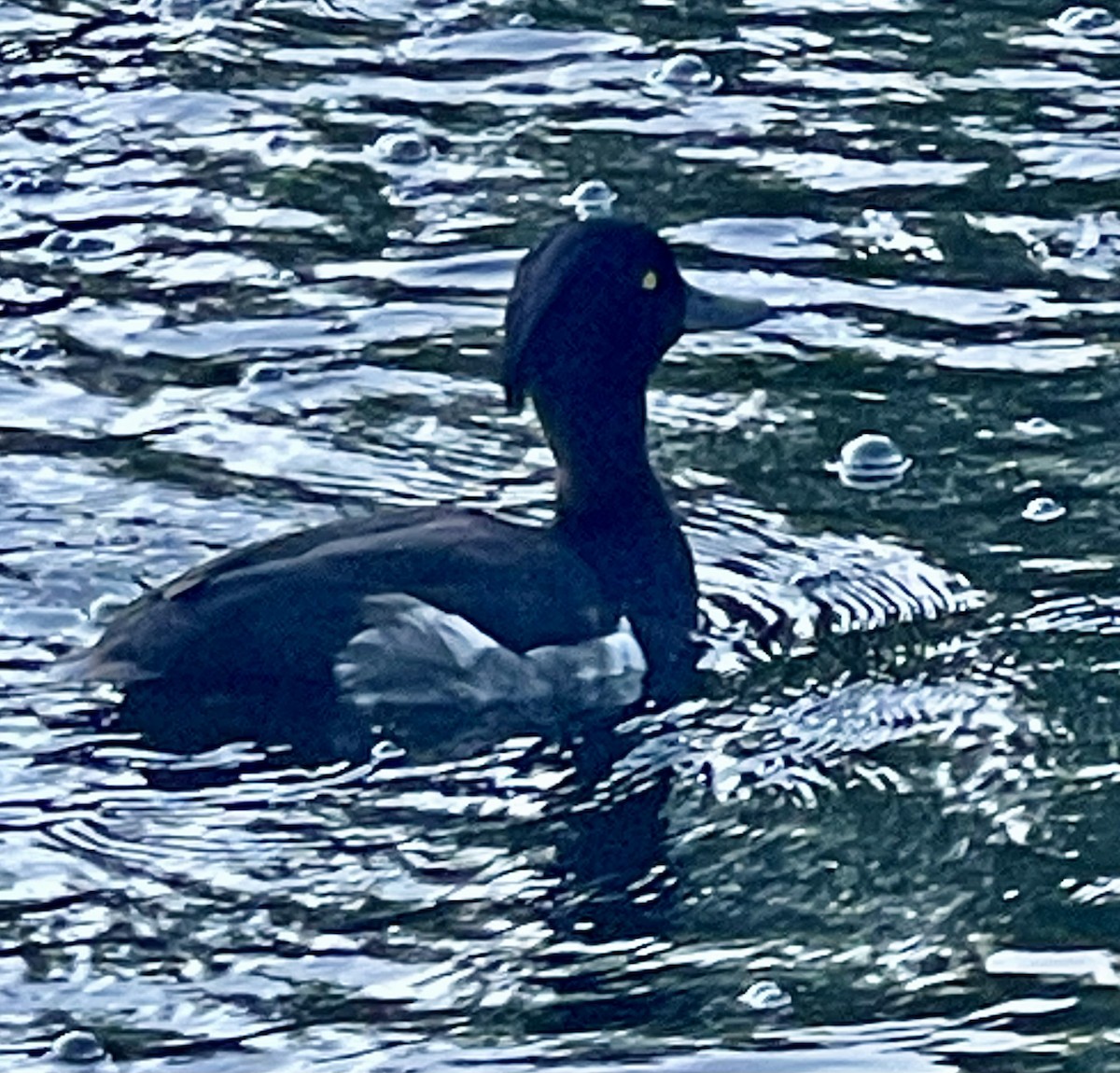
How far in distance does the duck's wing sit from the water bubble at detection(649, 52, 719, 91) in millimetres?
3436

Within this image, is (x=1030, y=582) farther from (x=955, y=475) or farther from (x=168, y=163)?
(x=168, y=163)

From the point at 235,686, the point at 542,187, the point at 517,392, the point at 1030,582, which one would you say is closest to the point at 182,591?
the point at 235,686

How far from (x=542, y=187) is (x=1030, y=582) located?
2.68 meters

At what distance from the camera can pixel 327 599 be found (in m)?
8.91

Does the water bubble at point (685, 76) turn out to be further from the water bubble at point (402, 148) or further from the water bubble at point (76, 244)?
the water bubble at point (76, 244)

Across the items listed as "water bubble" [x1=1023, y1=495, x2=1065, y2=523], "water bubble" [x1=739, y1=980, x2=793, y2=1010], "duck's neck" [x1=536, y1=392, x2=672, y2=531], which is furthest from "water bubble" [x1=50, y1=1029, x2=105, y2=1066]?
"water bubble" [x1=1023, y1=495, x2=1065, y2=523]

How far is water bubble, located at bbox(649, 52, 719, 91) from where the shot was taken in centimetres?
1234

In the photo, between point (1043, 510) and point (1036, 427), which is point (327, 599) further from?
point (1036, 427)

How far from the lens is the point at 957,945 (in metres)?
7.96

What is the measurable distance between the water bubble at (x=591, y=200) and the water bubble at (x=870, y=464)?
1.63 meters

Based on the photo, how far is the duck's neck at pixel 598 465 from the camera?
31.0ft

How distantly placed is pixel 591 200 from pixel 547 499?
1742mm

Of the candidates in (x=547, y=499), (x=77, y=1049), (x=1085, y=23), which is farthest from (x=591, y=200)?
(x=77, y=1049)

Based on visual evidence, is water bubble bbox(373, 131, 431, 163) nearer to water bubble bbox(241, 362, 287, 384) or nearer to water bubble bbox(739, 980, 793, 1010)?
water bubble bbox(241, 362, 287, 384)
